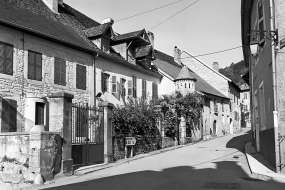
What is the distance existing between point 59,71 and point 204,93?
60.1 ft

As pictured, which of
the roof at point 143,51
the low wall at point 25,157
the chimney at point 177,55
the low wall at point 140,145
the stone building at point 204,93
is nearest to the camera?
the low wall at point 25,157

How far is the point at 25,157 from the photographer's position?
32.3ft

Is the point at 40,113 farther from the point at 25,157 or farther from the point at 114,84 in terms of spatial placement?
the point at 114,84

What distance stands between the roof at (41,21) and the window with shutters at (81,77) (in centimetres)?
125

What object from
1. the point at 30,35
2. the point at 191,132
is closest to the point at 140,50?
the point at 191,132

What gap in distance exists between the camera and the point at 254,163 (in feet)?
38.8

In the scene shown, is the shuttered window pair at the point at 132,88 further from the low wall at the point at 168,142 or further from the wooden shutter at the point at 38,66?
the wooden shutter at the point at 38,66

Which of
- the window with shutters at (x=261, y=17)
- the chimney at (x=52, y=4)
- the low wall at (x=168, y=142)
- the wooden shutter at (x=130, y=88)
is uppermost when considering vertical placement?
the chimney at (x=52, y=4)

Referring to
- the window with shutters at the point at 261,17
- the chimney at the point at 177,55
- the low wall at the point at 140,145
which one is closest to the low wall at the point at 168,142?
the low wall at the point at 140,145

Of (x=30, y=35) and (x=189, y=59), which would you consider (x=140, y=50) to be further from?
(x=189, y=59)

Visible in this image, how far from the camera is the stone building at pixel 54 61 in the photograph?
48.4ft

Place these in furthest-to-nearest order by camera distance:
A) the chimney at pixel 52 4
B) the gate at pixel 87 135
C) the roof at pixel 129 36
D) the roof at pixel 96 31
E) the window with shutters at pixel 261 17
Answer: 1. the roof at pixel 129 36
2. the roof at pixel 96 31
3. the chimney at pixel 52 4
4. the gate at pixel 87 135
5. the window with shutters at pixel 261 17

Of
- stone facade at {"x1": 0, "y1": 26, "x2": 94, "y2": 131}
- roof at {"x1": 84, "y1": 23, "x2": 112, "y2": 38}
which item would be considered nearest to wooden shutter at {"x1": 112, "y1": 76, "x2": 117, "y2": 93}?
roof at {"x1": 84, "y1": 23, "x2": 112, "y2": 38}

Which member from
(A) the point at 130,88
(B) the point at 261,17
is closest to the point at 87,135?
(B) the point at 261,17
